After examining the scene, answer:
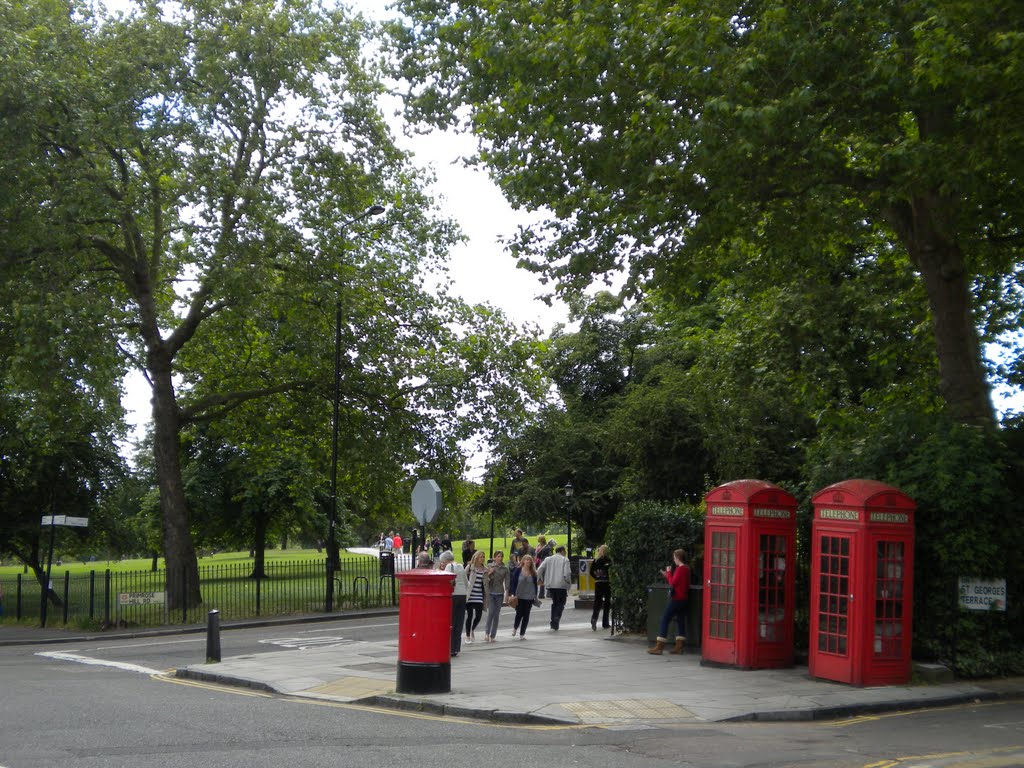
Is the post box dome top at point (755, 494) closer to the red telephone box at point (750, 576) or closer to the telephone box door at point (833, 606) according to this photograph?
the red telephone box at point (750, 576)

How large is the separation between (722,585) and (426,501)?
15.6 ft

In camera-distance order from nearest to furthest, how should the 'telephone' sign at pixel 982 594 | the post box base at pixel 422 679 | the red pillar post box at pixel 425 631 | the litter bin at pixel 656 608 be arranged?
the red pillar post box at pixel 425 631 < the post box base at pixel 422 679 < the 'telephone' sign at pixel 982 594 < the litter bin at pixel 656 608

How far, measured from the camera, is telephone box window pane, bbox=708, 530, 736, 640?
15336mm

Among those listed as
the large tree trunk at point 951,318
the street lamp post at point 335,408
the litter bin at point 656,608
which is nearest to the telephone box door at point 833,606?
the large tree trunk at point 951,318

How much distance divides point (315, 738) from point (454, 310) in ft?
71.3

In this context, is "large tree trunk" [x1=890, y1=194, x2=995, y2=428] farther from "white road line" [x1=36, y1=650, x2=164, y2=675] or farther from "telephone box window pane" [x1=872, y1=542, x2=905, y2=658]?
"white road line" [x1=36, y1=650, x2=164, y2=675]

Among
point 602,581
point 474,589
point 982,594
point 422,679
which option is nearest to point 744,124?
point 982,594

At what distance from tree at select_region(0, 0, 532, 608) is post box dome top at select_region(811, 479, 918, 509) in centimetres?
1604

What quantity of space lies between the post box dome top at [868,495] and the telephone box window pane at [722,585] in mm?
1762

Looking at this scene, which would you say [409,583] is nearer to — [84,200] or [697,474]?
[84,200]

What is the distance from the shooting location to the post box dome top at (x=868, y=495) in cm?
1371

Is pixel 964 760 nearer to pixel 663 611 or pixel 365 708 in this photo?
pixel 365 708

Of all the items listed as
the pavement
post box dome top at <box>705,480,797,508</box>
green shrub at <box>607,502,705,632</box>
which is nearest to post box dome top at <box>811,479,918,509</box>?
post box dome top at <box>705,480,797,508</box>

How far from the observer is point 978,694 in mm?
13555
